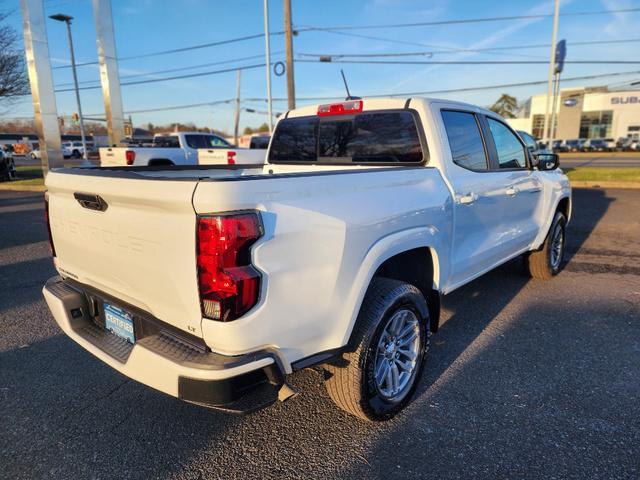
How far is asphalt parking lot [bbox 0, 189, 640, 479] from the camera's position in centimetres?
226

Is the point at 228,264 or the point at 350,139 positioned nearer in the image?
the point at 228,264

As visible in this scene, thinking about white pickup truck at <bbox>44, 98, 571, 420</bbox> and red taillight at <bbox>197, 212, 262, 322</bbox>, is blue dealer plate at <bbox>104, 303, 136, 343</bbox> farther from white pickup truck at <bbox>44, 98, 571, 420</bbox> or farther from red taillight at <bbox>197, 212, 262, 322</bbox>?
red taillight at <bbox>197, 212, 262, 322</bbox>

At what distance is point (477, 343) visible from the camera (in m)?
3.62

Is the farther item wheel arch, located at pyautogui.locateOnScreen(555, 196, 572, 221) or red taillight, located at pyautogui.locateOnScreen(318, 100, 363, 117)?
wheel arch, located at pyautogui.locateOnScreen(555, 196, 572, 221)

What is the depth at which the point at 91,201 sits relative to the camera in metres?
2.31

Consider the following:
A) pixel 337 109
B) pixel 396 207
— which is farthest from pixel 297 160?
pixel 396 207

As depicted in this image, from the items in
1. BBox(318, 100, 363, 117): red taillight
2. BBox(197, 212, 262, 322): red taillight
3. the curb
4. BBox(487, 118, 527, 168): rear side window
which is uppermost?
BBox(318, 100, 363, 117): red taillight

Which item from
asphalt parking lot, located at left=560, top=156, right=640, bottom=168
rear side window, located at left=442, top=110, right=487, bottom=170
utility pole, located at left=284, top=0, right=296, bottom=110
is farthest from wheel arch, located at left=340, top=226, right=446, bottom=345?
asphalt parking lot, located at left=560, top=156, right=640, bottom=168

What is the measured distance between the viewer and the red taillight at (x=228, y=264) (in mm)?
1777

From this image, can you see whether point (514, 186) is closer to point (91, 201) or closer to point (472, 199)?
point (472, 199)

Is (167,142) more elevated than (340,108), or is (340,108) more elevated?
(340,108)

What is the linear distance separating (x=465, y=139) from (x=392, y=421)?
2.24 m

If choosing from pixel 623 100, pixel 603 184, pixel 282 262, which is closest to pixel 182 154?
pixel 603 184

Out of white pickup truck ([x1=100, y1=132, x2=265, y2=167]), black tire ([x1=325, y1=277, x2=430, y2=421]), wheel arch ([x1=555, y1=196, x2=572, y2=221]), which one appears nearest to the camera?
black tire ([x1=325, y1=277, x2=430, y2=421])
